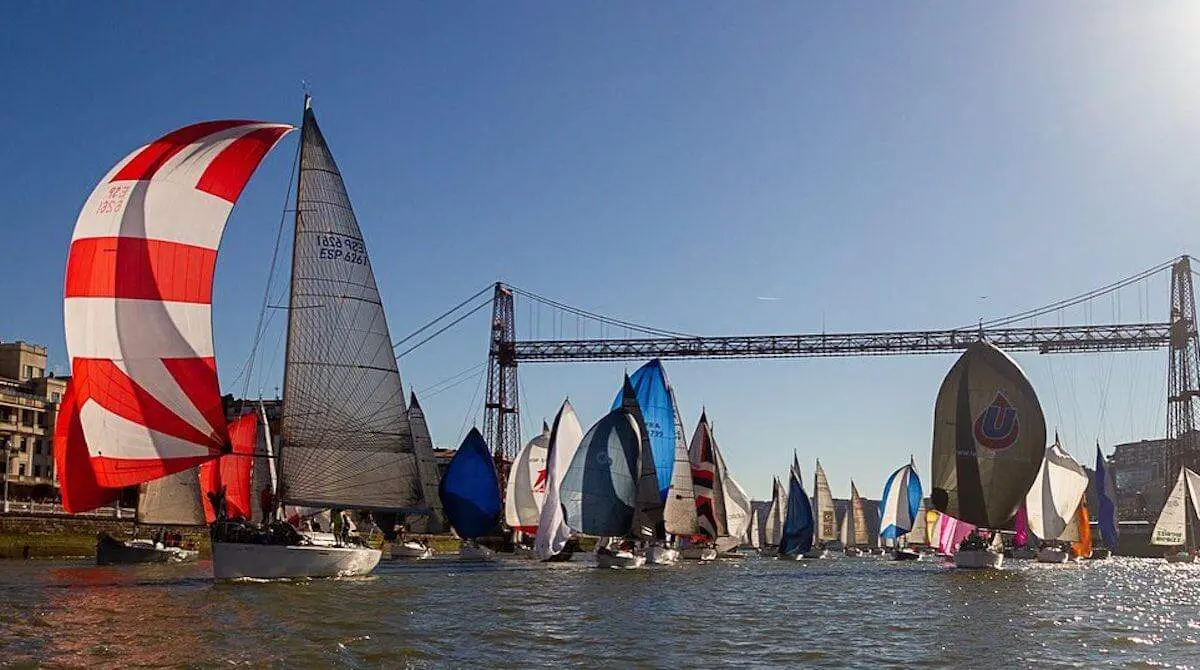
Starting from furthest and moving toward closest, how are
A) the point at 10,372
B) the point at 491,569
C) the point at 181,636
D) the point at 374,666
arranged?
the point at 10,372 → the point at 491,569 → the point at 181,636 → the point at 374,666

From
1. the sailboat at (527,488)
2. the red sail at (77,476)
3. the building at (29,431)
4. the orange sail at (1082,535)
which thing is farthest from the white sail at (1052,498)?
the building at (29,431)

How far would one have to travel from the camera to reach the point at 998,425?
3719 cm

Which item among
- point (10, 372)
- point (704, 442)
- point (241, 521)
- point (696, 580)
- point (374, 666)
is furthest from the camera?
point (10, 372)

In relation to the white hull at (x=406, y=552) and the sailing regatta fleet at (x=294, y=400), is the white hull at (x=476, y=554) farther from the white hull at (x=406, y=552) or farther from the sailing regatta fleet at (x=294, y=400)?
the sailing regatta fleet at (x=294, y=400)

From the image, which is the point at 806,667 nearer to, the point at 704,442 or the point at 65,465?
the point at 65,465

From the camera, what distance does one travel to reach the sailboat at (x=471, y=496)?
48.0m

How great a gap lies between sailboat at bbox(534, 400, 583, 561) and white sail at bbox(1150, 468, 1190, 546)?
29.4m

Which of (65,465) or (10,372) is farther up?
(10,372)

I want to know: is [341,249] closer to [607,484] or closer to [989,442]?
[607,484]

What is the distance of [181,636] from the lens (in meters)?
16.3

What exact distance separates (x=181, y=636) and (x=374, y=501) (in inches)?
397

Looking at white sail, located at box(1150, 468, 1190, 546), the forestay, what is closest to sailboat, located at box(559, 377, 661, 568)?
the forestay

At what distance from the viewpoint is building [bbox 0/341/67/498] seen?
62.0 metres

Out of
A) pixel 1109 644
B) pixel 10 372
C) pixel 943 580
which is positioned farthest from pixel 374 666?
pixel 10 372
